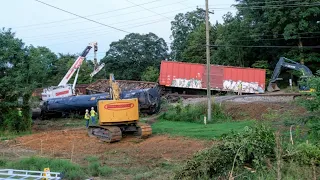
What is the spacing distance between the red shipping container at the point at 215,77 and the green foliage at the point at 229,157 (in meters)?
36.4

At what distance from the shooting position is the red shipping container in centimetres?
4316

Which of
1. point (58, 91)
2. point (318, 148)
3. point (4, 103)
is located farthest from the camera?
point (58, 91)

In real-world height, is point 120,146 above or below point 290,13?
below

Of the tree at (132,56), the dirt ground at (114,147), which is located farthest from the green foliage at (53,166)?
the tree at (132,56)

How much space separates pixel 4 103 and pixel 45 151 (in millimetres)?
8380

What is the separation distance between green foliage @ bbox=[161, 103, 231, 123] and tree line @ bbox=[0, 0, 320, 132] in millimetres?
6788

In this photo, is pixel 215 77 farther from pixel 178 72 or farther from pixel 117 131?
pixel 117 131

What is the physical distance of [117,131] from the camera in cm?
1986

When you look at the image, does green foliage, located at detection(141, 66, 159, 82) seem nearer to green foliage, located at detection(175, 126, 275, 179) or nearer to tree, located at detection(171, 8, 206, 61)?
tree, located at detection(171, 8, 206, 61)

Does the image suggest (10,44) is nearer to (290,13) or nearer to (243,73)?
(243,73)

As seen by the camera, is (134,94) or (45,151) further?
(134,94)

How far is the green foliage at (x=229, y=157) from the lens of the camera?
709cm

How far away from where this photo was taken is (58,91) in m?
35.1

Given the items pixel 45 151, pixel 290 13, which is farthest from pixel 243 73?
pixel 45 151
